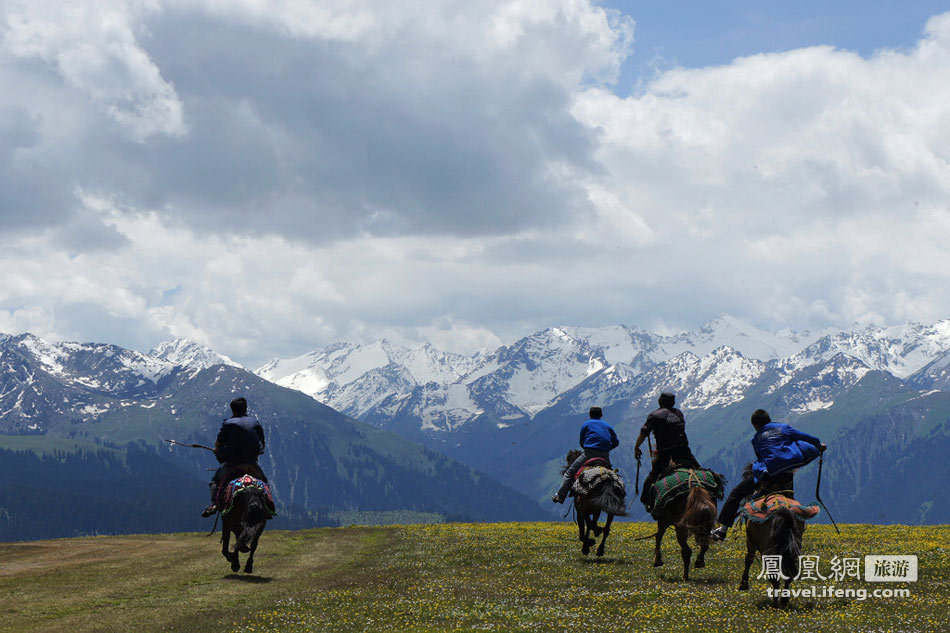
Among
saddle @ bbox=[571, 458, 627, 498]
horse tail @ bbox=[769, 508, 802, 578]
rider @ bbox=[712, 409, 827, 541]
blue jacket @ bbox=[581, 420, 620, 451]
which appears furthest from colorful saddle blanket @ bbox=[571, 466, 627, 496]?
horse tail @ bbox=[769, 508, 802, 578]

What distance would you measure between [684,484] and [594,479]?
5351mm

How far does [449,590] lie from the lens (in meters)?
24.3

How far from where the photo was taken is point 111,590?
26906mm

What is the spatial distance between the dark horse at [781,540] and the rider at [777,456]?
1048 mm

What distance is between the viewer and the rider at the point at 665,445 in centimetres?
2561

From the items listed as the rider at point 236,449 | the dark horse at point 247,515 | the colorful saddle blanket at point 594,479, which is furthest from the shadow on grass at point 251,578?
the colorful saddle blanket at point 594,479

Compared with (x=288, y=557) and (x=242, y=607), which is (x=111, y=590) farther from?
(x=288, y=557)

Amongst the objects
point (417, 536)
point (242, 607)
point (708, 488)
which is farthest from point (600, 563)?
point (417, 536)

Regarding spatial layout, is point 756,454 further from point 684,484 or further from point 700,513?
Answer: point 684,484

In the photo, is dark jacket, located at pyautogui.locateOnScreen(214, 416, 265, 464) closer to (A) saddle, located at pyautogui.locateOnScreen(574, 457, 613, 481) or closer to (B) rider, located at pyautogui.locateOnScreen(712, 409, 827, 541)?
(A) saddle, located at pyautogui.locateOnScreen(574, 457, 613, 481)

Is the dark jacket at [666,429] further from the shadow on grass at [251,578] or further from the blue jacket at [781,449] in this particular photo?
the shadow on grass at [251,578]

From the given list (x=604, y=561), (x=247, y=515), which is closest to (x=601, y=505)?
(x=604, y=561)

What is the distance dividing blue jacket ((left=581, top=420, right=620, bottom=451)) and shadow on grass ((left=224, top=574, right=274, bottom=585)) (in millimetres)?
11393

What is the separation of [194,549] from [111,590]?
45.9 ft
